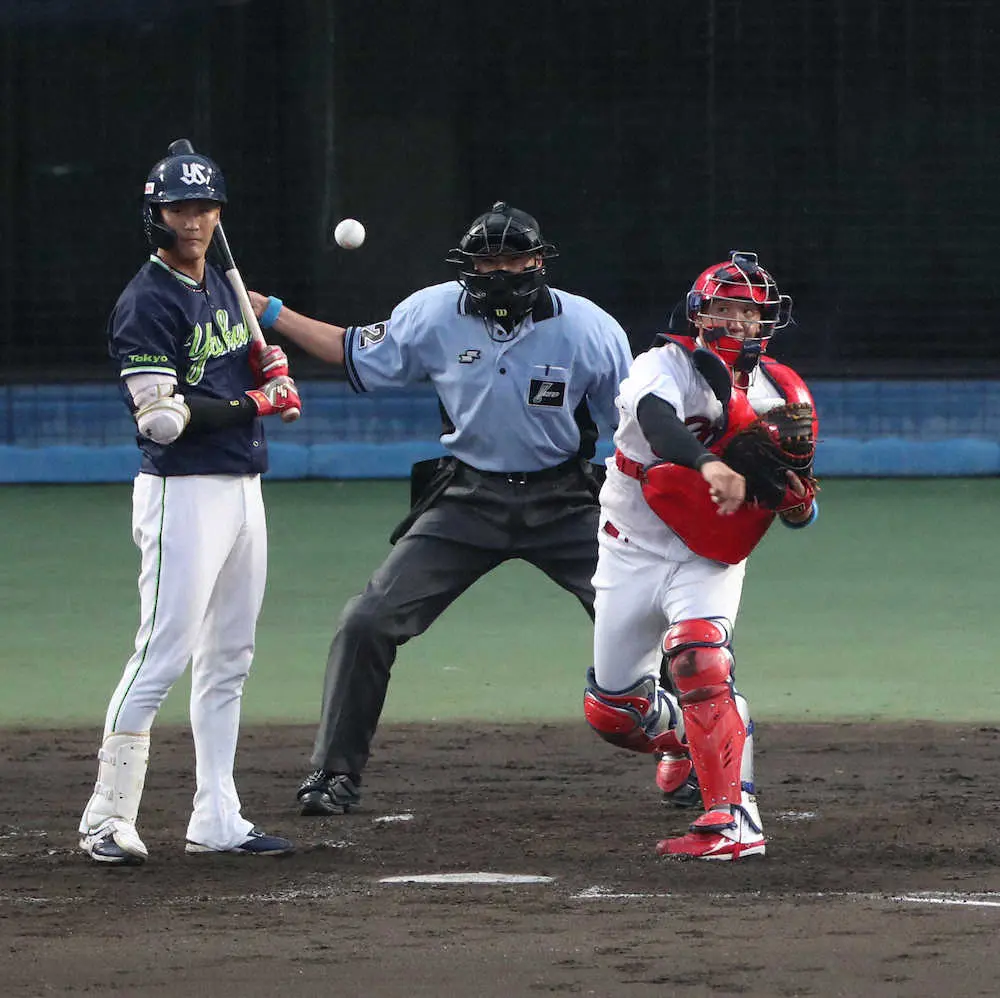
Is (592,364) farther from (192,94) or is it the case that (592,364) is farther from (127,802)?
(192,94)

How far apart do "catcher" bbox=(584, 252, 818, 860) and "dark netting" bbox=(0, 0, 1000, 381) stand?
27.6 feet

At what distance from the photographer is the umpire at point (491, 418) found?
6637mm

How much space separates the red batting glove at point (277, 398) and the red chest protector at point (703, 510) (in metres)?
0.94

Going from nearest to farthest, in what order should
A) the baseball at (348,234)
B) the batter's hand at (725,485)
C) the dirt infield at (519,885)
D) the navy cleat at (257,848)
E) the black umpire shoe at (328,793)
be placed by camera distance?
the dirt infield at (519,885) → the batter's hand at (725,485) → the navy cleat at (257,848) → the black umpire shoe at (328,793) → the baseball at (348,234)

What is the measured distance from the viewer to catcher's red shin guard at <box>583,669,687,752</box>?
20.5 ft

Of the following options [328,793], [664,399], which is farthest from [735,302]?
[328,793]

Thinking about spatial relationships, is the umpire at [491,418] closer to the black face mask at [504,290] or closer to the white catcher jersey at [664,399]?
the black face mask at [504,290]

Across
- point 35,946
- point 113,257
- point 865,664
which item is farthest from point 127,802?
point 113,257

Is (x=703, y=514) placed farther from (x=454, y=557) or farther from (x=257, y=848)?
(x=257, y=848)

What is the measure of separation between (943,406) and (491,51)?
3.60m

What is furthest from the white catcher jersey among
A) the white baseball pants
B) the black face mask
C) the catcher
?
the white baseball pants

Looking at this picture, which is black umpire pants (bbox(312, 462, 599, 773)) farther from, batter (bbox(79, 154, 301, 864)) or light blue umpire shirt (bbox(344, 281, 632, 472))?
batter (bbox(79, 154, 301, 864))

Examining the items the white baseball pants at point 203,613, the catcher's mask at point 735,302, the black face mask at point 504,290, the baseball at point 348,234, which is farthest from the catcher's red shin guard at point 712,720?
the baseball at point 348,234

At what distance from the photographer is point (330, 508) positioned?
12875 millimetres
